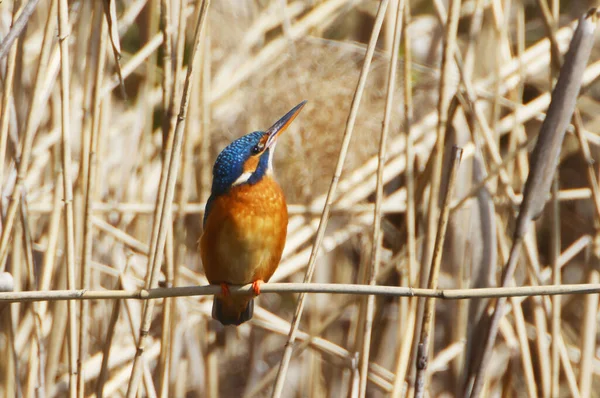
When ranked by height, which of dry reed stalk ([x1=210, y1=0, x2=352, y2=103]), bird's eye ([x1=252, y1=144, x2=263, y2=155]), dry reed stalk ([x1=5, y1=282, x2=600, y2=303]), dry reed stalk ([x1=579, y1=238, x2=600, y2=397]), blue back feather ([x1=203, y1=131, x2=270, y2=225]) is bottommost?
dry reed stalk ([x1=579, y1=238, x2=600, y2=397])

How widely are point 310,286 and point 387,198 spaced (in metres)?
1.89

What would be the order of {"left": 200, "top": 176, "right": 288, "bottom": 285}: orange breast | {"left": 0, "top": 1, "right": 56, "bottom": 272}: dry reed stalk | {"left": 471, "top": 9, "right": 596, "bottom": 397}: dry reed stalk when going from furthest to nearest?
{"left": 200, "top": 176, "right": 288, "bottom": 285}: orange breast → {"left": 0, "top": 1, "right": 56, "bottom": 272}: dry reed stalk → {"left": 471, "top": 9, "right": 596, "bottom": 397}: dry reed stalk

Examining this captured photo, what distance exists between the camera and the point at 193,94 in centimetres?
264

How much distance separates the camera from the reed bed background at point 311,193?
2.10 metres

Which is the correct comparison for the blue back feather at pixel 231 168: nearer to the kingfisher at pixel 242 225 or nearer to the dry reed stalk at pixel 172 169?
the kingfisher at pixel 242 225

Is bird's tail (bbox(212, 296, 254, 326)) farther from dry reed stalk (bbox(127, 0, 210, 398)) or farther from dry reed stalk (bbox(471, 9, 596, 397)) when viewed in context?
dry reed stalk (bbox(471, 9, 596, 397))

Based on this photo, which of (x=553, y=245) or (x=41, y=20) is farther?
(x=41, y=20)

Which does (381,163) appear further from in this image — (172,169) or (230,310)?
(230,310)

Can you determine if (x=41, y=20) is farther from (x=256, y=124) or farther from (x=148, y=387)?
(x=148, y=387)

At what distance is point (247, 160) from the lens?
2.55m

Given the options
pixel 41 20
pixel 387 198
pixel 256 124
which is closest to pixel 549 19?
pixel 387 198

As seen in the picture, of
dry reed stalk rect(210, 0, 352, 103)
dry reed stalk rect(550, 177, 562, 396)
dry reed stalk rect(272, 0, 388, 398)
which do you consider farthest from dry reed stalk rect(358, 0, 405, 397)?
dry reed stalk rect(210, 0, 352, 103)

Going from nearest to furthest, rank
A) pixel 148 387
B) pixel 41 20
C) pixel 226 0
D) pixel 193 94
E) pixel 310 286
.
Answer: pixel 310 286 → pixel 148 387 → pixel 193 94 → pixel 41 20 → pixel 226 0

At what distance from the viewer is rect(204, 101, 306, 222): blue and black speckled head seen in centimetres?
251
